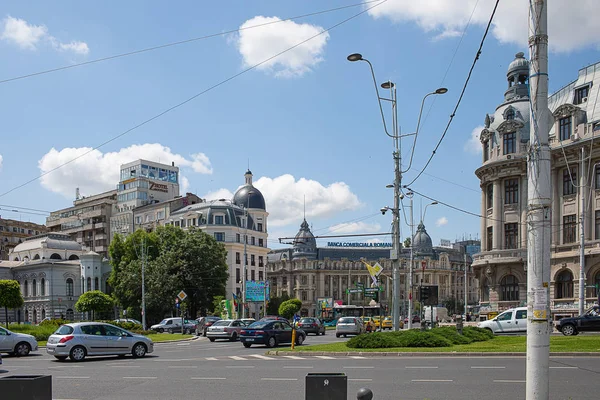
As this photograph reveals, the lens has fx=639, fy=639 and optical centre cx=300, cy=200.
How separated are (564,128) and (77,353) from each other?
1697 inches

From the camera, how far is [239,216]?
318 feet

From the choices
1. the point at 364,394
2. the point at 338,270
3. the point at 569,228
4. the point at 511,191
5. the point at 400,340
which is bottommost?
the point at 338,270

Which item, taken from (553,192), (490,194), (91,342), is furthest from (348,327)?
(91,342)

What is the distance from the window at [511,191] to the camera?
5502 cm

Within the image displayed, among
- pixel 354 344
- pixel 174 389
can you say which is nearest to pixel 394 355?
pixel 354 344

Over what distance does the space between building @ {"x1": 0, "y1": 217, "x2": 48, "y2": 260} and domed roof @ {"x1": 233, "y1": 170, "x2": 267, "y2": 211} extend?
1979 inches

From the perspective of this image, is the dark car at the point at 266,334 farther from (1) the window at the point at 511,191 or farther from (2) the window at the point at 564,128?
(2) the window at the point at 564,128

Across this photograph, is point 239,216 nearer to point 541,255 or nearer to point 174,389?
point 174,389

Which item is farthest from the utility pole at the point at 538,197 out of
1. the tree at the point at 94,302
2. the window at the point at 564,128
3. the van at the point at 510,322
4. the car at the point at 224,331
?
the tree at the point at 94,302

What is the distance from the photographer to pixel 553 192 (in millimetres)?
49781

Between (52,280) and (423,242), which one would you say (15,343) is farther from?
(423,242)

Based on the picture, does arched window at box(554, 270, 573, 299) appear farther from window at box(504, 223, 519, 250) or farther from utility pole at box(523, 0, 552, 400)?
utility pole at box(523, 0, 552, 400)

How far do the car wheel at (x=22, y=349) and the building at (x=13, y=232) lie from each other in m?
107

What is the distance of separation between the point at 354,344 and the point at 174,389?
34.6ft
